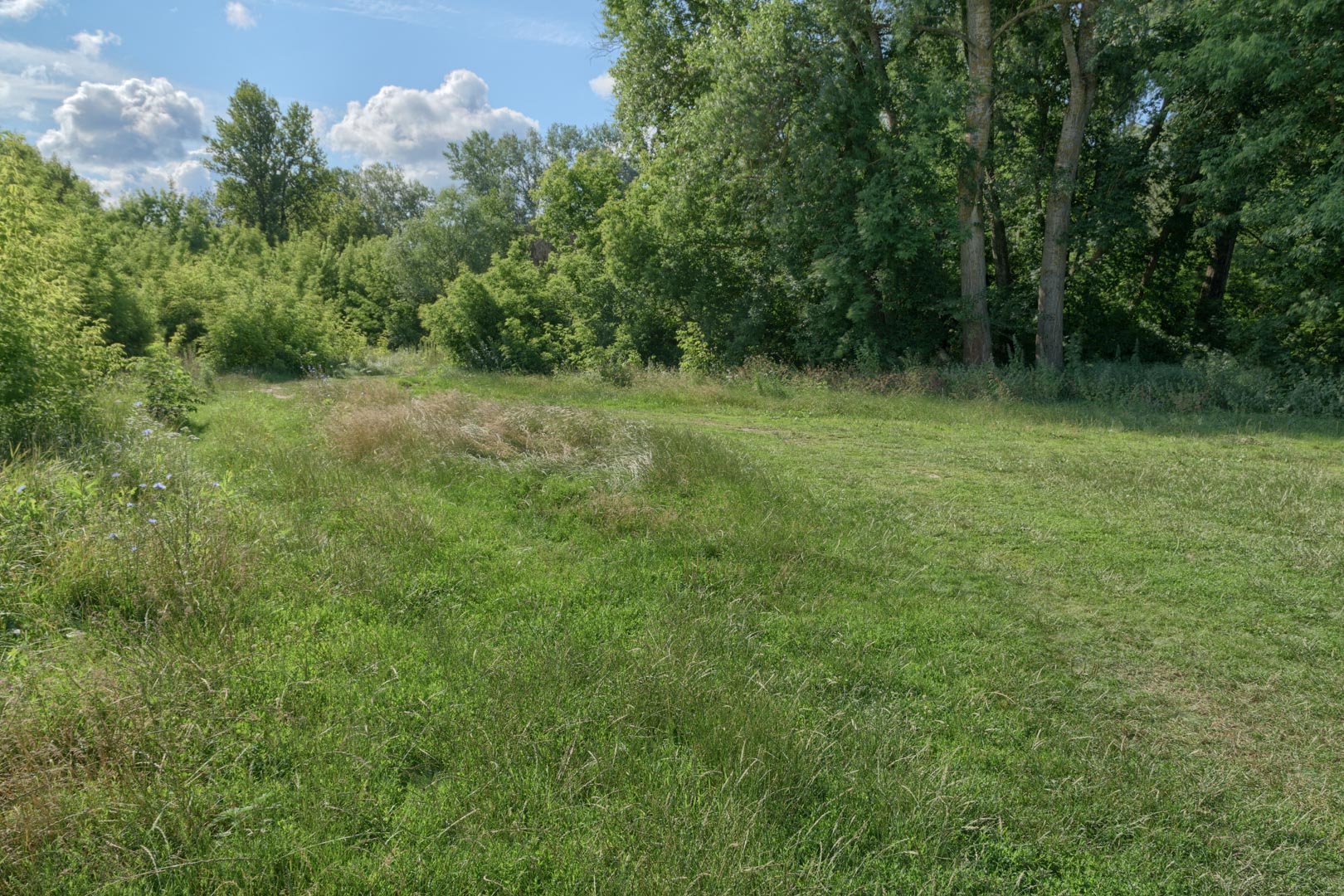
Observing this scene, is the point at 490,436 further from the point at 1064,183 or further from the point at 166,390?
the point at 1064,183

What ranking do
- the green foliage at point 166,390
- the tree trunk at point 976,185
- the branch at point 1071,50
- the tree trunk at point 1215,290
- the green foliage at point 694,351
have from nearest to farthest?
the green foliage at point 166,390 < the tree trunk at point 976,185 < the branch at point 1071,50 < the tree trunk at point 1215,290 < the green foliage at point 694,351

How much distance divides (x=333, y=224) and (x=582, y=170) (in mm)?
32265

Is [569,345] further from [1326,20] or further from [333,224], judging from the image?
[333,224]

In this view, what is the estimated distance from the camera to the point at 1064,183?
16688mm

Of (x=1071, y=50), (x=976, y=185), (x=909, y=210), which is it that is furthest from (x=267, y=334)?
(x=1071, y=50)

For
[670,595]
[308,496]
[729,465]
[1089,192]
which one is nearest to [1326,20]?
[1089,192]

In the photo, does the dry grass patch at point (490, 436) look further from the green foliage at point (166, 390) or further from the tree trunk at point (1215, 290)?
the tree trunk at point (1215, 290)

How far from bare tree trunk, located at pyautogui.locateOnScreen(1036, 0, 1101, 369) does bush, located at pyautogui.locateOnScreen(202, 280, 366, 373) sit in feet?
65.5

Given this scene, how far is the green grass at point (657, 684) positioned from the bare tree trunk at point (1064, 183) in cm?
1047

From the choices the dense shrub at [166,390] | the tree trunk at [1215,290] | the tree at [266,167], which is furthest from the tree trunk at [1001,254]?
the tree at [266,167]

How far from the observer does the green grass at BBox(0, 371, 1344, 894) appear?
2.68 m

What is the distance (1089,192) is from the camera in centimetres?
1844

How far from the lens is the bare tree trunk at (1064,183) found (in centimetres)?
1611

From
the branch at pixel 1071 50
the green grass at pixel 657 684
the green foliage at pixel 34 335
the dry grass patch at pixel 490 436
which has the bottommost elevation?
the green grass at pixel 657 684
